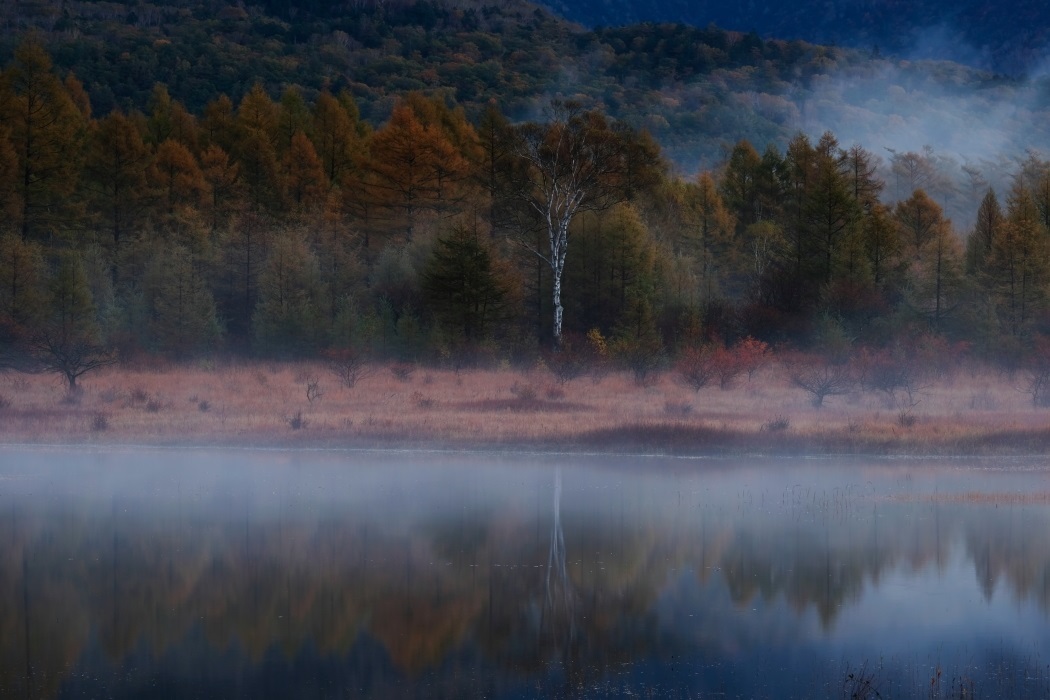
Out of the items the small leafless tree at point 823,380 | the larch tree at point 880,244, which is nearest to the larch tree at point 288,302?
the small leafless tree at point 823,380

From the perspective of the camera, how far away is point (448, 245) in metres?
47.0

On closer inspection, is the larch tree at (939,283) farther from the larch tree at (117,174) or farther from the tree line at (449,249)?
the larch tree at (117,174)

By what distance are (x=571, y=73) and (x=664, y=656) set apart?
151326 mm

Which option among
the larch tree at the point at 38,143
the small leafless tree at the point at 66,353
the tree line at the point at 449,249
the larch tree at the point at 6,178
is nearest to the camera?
the small leafless tree at the point at 66,353

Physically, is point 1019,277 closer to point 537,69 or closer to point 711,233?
point 711,233

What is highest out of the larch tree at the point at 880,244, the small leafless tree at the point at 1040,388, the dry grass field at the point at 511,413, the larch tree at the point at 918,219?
the larch tree at the point at 918,219

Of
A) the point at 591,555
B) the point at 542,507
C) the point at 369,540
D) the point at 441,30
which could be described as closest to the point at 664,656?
the point at 591,555

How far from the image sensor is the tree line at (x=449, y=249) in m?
47.8

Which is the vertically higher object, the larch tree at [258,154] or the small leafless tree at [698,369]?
the larch tree at [258,154]

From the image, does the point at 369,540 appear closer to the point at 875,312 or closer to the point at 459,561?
the point at 459,561

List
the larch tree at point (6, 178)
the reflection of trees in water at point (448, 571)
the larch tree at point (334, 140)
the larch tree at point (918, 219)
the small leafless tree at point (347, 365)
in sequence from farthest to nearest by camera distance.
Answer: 1. the larch tree at point (918, 219)
2. the larch tree at point (334, 140)
3. the larch tree at point (6, 178)
4. the small leafless tree at point (347, 365)
5. the reflection of trees in water at point (448, 571)

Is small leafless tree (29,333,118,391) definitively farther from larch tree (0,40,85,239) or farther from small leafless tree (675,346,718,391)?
small leafless tree (675,346,718,391)

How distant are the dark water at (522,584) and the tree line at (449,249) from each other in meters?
21.9

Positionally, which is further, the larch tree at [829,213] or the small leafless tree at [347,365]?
the larch tree at [829,213]
